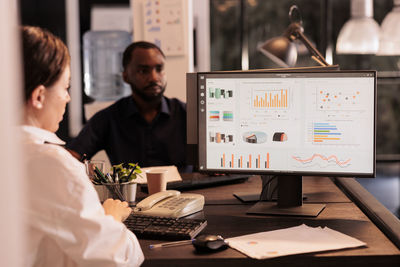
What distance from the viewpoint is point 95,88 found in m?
5.08

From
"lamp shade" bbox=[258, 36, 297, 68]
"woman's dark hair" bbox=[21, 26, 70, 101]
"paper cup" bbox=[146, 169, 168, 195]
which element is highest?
"lamp shade" bbox=[258, 36, 297, 68]

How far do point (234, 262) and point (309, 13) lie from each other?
15.5 ft

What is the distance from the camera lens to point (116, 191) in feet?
6.00

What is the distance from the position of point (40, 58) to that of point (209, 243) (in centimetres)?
60

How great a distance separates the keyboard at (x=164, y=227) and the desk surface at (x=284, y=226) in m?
0.03

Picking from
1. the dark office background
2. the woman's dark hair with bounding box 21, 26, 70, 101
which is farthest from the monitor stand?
the dark office background

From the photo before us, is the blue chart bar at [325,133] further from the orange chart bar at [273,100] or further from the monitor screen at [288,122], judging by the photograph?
the orange chart bar at [273,100]

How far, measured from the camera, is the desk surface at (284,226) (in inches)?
51.7

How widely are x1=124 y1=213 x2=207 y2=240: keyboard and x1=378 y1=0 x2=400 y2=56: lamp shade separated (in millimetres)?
2379

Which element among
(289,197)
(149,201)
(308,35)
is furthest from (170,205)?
(308,35)

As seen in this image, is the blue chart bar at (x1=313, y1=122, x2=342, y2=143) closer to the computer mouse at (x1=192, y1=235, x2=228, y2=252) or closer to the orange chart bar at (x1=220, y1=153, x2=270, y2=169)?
the orange chart bar at (x1=220, y1=153, x2=270, y2=169)

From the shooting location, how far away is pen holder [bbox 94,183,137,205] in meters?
1.83

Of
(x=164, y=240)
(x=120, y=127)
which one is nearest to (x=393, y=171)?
(x=120, y=127)

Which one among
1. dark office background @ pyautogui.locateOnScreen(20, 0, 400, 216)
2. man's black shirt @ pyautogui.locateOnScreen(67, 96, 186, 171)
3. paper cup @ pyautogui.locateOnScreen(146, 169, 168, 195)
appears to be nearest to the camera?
paper cup @ pyautogui.locateOnScreen(146, 169, 168, 195)
